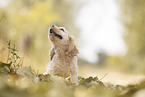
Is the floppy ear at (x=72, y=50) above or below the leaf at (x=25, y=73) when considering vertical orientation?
above

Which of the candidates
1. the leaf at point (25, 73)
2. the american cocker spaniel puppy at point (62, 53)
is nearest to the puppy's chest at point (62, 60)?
the american cocker spaniel puppy at point (62, 53)

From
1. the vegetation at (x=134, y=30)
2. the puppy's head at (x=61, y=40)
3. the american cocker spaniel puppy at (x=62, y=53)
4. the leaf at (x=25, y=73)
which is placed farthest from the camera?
the vegetation at (x=134, y=30)

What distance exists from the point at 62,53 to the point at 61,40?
0.34 meters

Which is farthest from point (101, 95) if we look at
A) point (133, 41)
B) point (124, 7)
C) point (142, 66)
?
point (124, 7)

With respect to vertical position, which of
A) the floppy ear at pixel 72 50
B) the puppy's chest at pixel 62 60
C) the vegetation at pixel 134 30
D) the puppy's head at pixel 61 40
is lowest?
the puppy's chest at pixel 62 60

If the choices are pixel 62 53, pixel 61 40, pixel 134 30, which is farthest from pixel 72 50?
pixel 134 30

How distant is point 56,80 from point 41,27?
2090 cm

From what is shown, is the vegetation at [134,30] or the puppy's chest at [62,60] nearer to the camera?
the puppy's chest at [62,60]

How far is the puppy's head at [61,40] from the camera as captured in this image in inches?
178

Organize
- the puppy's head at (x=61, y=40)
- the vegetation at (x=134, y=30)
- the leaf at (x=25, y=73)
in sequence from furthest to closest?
the vegetation at (x=134, y=30), the puppy's head at (x=61, y=40), the leaf at (x=25, y=73)

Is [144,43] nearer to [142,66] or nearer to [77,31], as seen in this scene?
[142,66]

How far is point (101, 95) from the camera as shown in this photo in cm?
101

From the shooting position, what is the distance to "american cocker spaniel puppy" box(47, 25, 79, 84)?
4.25 metres

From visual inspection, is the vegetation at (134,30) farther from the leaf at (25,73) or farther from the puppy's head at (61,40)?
the leaf at (25,73)
